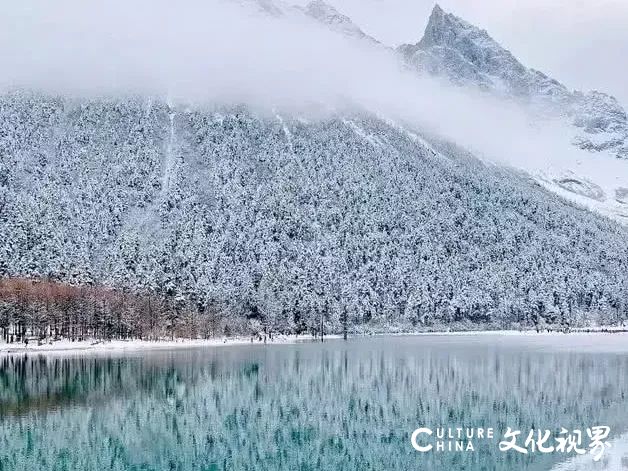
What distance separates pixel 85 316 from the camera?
525 ft

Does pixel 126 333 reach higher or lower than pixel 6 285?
lower

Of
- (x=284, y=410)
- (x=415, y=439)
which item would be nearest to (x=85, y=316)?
(x=284, y=410)

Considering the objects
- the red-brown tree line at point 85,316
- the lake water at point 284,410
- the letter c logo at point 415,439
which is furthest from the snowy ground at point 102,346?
the letter c logo at point 415,439

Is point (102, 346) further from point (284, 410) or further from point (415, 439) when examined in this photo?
point (415, 439)

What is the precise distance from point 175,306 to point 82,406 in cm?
11529

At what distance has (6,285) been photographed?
164 meters

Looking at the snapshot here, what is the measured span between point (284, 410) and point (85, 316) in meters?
94.7

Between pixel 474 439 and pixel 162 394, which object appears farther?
pixel 162 394

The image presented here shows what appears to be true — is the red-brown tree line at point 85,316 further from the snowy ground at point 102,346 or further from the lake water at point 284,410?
the lake water at point 284,410

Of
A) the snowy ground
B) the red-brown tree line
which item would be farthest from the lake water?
the red-brown tree line

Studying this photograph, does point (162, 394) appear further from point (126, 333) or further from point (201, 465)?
point (126, 333)

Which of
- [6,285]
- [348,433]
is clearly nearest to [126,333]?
[6,285]

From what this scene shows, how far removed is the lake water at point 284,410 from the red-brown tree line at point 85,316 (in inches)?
1090

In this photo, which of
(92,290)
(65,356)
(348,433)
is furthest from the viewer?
(92,290)
